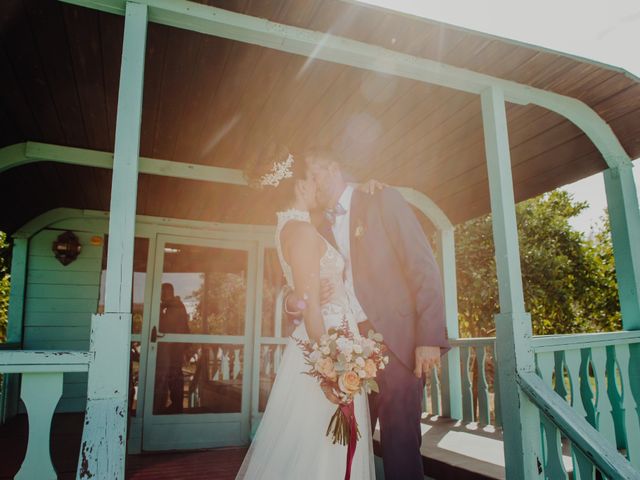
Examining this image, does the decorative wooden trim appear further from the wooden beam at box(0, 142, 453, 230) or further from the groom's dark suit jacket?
the wooden beam at box(0, 142, 453, 230)

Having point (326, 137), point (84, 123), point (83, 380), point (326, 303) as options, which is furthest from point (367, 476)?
point (83, 380)

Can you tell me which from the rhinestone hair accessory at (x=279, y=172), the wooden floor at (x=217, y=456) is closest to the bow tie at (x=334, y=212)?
the rhinestone hair accessory at (x=279, y=172)

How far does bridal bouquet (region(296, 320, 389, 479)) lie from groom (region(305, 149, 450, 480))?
17cm

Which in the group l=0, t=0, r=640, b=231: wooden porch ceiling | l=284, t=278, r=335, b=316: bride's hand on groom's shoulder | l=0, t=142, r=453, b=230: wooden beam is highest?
l=0, t=0, r=640, b=231: wooden porch ceiling

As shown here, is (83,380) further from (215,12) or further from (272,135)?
(215,12)

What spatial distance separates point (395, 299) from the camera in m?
2.27

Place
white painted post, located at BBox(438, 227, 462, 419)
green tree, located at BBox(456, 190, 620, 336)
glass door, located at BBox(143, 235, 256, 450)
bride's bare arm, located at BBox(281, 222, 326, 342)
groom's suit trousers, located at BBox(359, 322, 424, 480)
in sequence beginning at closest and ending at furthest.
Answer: groom's suit trousers, located at BBox(359, 322, 424, 480) → bride's bare arm, located at BBox(281, 222, 326, 342) → white painted post, located at BBox(438, 227, 462, 419) → glass door, located at BBox(143, 235, 256, 450) → green tree, located at BBox(456, 190, 620, 336)

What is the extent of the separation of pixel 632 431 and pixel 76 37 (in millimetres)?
4193

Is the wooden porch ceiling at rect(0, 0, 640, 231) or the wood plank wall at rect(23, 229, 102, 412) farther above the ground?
the wooden porch ceiling at rect(0, 0, 640, 231)

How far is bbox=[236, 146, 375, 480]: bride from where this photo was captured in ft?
6.79

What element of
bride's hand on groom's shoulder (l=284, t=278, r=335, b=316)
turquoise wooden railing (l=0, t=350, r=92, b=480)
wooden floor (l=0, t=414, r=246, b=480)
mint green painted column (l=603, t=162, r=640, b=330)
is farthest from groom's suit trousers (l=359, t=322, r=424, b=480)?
wooden floor (l=0, t=414, r=246, b=480)

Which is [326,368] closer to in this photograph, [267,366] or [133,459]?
[133,459]

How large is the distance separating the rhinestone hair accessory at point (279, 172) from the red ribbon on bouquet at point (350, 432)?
4.23 feet

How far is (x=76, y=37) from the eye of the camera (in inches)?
102
